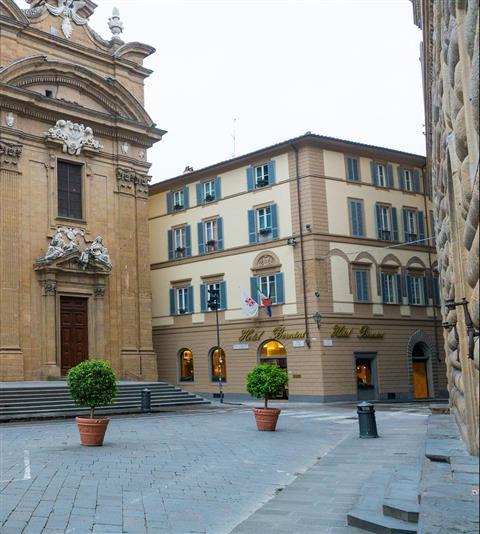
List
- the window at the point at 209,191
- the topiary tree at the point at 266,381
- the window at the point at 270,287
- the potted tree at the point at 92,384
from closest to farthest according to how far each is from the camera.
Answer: the potted tree at the point at 92,384, the topiary tree at the point at 266,381, the window at the point at 270,287, the window at the point at 209,191

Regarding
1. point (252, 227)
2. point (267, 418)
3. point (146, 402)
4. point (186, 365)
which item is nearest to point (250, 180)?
point (252, 227)

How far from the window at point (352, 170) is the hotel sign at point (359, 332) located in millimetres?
7435

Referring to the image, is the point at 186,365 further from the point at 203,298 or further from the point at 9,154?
the point at 9,154

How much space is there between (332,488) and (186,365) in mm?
29744

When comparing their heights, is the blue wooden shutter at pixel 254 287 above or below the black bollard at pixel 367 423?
above

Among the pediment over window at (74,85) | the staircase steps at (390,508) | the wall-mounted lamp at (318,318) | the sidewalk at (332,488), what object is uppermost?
the pediment over window at (74,85)

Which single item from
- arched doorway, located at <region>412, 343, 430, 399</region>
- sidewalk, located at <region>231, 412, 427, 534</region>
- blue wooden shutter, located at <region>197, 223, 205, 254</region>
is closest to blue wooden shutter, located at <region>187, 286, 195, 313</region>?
blue wooden shutter, located at <region>197, 223, 205, 254</region>

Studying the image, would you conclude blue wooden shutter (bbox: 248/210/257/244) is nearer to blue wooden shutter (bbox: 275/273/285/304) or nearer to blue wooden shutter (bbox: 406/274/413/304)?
blue wooden shutter (bbox: 275/273/285/304)

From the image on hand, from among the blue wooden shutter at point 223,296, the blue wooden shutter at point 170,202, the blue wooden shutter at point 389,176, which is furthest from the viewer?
the blue wooden shutter at point 170,202

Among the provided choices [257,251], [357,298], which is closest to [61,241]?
[257,251]

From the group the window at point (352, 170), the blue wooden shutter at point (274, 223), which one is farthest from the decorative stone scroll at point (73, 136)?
the window at point (352, 170)

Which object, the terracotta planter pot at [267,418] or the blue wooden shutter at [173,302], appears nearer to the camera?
the terracotta planter pot at [267,418]

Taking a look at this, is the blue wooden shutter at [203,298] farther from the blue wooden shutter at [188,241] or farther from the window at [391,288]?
the window at [391,288]

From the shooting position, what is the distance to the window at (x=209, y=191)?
37750 mm
